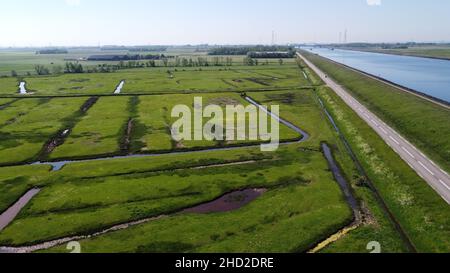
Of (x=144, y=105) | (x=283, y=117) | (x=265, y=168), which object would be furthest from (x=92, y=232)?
(x=144, y=105)

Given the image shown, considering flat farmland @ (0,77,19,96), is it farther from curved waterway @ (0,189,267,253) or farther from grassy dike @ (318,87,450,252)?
grassy dike @ (318,87,450,252)

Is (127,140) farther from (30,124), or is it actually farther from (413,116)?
(413,116)

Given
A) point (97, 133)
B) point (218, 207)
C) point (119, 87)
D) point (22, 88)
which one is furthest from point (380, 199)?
point (22, 88)

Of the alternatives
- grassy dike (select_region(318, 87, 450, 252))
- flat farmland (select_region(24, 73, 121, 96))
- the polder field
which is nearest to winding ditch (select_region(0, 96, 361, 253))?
the polder field

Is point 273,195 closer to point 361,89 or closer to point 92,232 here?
point 92,232

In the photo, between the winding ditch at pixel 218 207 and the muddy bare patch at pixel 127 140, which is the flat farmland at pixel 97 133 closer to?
the muddy bare patch at pixel 127 140

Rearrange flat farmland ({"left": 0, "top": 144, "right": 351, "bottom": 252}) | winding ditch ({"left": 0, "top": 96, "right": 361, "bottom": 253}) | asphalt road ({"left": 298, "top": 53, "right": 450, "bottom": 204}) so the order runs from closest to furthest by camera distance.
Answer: winding ditch ({"left": 0, "top": 96, "right": 361, "bottom": 253}) < flat farmland ({"left": 0, "top": 144, "right": 351, "bottom": 252}) < asphalt road ({"left": 298, "top": 53, "right": 450, "bottom": 204})

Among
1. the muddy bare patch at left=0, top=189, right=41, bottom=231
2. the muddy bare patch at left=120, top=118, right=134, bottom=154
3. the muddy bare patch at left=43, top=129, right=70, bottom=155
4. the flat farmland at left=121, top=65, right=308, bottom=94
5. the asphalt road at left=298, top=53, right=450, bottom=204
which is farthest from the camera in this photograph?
the flat farmland at left=121, top=65, right=308, bottom=94
